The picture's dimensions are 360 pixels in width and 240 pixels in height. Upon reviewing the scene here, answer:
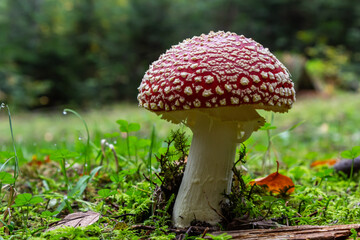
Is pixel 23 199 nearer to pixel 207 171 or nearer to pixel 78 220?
pixel 78 220

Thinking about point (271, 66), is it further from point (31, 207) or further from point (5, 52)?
point (5, 52)

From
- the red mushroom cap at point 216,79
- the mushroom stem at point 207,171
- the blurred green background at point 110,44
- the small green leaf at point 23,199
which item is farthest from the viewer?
the blurred green background at point 110,44

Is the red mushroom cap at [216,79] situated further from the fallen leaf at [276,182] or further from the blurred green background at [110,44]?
the blurred green background at [110,44]

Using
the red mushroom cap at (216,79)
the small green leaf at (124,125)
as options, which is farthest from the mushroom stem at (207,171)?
the small green leaf at (124,125)

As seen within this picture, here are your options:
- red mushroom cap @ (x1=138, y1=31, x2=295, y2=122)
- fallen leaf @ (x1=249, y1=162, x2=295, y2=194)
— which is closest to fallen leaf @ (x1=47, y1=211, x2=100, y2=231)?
red mushroom cap @ (x1=138, y1=31, x2=295, y2=122)

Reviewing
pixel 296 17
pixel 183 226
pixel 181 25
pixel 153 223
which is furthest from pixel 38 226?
pixel 296 17

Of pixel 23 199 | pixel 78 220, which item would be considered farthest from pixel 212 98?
pixel 23 199

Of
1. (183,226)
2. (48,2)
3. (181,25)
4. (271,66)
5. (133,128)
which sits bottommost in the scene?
(183,226)
